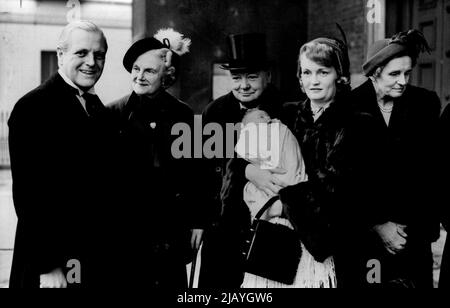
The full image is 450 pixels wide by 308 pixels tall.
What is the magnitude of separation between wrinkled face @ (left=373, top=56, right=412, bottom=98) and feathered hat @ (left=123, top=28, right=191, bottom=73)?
116 cm

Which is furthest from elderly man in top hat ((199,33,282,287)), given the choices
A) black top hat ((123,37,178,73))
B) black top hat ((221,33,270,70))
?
black top hat ((123,37,178,73))

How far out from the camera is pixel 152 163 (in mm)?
3498

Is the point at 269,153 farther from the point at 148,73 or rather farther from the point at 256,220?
the point at 148,73

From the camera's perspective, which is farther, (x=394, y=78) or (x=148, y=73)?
(x=394, y=78)

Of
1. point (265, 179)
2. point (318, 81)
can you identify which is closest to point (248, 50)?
point (318, 81)

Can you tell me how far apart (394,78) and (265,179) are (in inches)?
38.3

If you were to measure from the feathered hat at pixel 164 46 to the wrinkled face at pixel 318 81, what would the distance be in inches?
27.6

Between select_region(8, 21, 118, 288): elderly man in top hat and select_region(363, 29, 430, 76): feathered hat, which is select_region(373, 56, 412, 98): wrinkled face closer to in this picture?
select_region(363, 29, 430, 76): feathered hat

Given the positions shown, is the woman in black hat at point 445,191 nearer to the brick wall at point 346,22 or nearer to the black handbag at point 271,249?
the brick wall at point 346,22

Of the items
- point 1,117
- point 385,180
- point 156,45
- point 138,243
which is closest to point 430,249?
point 385,180

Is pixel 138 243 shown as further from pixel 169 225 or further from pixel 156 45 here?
pixel 156 45

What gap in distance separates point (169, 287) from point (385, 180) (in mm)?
1420

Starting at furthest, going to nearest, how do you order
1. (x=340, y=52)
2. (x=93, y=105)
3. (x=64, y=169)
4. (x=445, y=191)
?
1. (x=445, y=191)
2. (x=340, y=52)
3. (x=93, y=105)
4. (x=64, y=169)

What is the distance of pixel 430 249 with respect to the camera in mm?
3744
